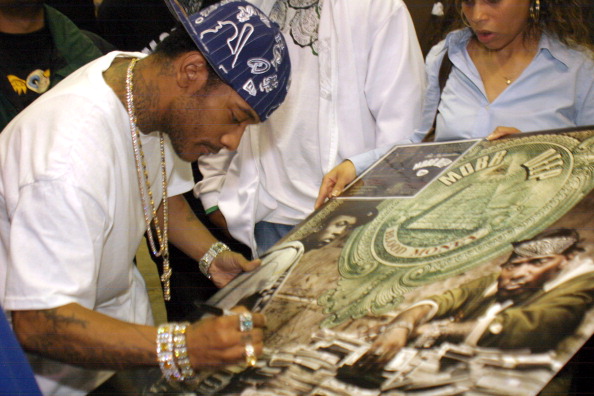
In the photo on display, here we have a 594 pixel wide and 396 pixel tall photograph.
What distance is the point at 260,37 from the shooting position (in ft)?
3.55

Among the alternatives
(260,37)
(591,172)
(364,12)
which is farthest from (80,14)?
(591,172)

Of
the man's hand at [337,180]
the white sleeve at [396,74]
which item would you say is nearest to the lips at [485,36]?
the white sleeve at [396,74]

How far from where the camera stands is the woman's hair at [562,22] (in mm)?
1223

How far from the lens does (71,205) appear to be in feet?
2.98

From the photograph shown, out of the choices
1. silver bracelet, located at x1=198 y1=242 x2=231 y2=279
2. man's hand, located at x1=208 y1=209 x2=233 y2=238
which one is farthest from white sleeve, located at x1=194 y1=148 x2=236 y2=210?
silver bracelet, located at x1=198 y1=242 x2=231 y2=279

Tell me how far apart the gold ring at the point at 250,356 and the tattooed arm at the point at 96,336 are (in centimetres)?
3

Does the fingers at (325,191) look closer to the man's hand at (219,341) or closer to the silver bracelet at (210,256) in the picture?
the silver bracelet at (210,256)

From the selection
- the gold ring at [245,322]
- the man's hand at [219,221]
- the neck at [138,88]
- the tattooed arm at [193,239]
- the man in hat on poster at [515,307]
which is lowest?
the man's hand at [219,221]

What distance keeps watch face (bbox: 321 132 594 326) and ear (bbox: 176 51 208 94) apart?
16.1 inches

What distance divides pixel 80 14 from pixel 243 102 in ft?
5.08

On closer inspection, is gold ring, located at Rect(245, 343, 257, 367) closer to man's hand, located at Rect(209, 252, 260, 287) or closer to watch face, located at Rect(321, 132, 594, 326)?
watch face, located at Rect(321, 132, 594, 326)

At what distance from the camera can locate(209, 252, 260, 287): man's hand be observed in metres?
1.32

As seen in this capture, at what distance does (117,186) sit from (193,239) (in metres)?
0.38

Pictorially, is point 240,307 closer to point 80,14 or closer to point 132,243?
point 132,243
